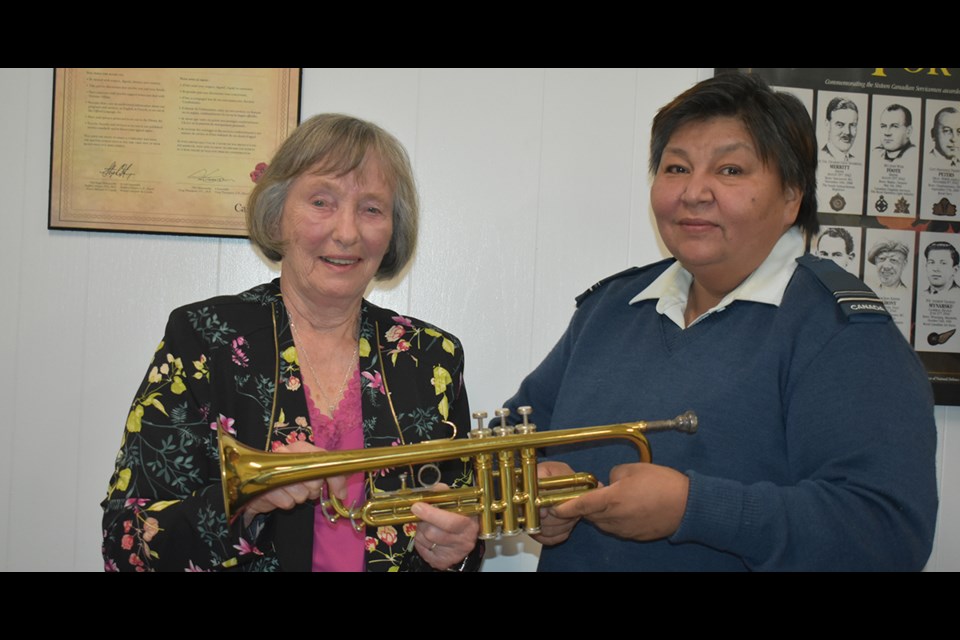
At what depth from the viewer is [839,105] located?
2189 mm

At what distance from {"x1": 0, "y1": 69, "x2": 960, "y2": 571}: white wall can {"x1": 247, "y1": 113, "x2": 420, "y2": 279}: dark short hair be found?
48cm

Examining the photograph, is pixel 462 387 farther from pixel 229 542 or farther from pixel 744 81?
pixel 744 81

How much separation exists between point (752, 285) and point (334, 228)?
85 centimetres

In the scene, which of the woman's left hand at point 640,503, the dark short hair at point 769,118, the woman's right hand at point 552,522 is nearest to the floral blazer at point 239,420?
the woman's right hand at point 552,522

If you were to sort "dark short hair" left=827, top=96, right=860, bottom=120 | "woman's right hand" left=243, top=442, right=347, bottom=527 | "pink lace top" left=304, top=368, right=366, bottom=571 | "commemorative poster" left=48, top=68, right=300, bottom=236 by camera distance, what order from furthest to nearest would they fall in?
"dark short hair" left=827, top=96, right=860, bottom=120 < "commemorative poster" left=48, top=68, right=300, bottom=236 < "pink lace top" left=304, top=368, right=366, bottom=571 < "woman's right hand" left=243, top=442, right=347, bottom=527

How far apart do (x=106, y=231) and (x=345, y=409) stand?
0.96m

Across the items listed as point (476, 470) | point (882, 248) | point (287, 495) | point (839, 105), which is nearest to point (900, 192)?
point (882, 248)

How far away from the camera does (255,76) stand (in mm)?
2068

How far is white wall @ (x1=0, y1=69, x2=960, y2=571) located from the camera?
2068 millimetres
